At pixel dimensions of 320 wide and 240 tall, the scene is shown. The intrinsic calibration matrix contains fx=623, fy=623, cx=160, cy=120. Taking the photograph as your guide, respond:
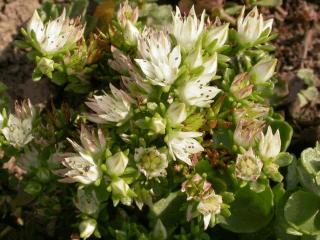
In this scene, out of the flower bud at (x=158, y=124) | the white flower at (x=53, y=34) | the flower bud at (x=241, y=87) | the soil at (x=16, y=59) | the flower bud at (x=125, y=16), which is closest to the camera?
the flower bud at (x=158, y=124)

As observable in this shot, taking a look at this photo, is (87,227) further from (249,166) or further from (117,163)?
(249,166)

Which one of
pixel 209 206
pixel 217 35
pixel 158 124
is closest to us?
pixel 158 124

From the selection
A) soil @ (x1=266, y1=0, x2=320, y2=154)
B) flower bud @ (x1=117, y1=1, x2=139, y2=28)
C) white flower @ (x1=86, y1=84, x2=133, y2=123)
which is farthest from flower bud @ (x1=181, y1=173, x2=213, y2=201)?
soil @ (x1=266, y1=0, x2=320, y2=154)

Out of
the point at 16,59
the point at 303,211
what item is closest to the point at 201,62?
the point at 303,211

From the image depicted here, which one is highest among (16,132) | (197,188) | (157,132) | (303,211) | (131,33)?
(131,33)

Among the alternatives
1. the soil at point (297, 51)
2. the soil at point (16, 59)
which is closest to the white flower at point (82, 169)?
the soil at point (16, 59)

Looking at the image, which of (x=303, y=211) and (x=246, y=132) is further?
(x=303, y=211)

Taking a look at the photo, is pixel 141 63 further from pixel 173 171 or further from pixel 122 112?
pixel 173 171

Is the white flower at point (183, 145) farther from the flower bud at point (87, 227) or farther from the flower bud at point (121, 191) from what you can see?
the flower bud at point (87, 227)

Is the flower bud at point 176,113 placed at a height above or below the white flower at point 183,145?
above
